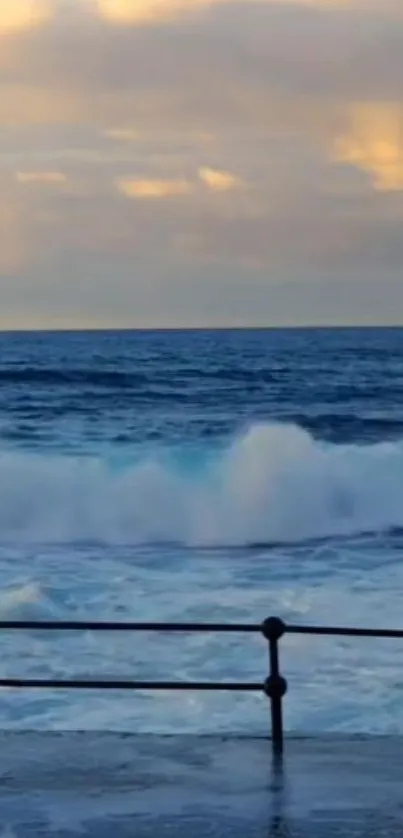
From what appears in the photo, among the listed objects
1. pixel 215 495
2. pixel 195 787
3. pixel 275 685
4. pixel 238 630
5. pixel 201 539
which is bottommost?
pixel 195 787

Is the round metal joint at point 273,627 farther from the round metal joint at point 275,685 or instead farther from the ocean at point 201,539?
the ocean at point 201,539

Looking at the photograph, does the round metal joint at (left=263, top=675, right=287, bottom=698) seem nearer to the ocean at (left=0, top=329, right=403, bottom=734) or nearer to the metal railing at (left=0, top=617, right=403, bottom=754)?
the metal railing at (left=0, top=617, right=403, bottom=754)

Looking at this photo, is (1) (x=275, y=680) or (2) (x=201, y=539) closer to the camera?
(1) (x=275, y=680)

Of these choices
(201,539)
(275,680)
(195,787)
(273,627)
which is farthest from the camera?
(201,539)

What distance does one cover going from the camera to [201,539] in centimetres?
2256

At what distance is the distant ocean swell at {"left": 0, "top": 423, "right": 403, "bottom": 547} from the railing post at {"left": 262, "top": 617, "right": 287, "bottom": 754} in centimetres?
1507

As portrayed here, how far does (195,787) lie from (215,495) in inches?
844

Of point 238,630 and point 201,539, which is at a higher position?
point 201,539

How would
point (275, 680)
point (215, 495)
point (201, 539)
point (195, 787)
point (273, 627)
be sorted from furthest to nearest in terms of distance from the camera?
point (215, 495)
point (201, 539)
point (275, 680)
point (273, 627)
point (195, 787)

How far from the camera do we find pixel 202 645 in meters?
12.4

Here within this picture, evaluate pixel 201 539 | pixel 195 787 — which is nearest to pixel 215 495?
pixel 201 539

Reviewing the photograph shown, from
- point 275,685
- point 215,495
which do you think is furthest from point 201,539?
point 275,685

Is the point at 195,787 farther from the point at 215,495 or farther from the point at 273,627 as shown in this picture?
the point at 215,495

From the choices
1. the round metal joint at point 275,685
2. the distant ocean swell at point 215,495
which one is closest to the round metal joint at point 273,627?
the round metal joint at point 275,685
